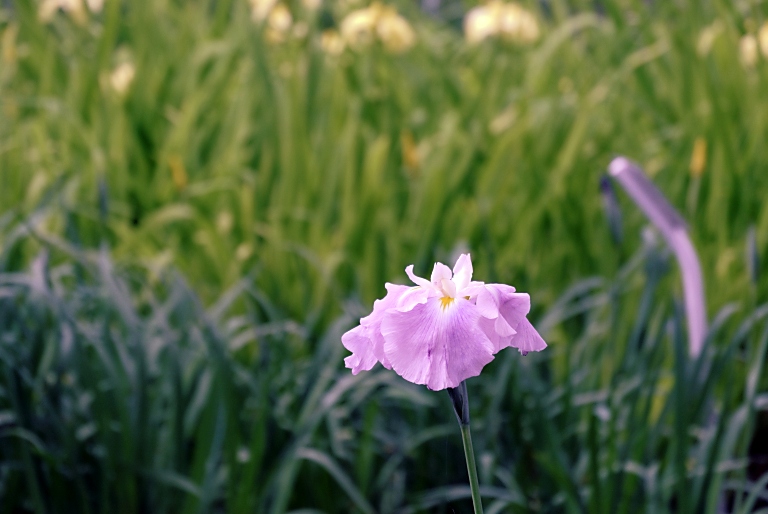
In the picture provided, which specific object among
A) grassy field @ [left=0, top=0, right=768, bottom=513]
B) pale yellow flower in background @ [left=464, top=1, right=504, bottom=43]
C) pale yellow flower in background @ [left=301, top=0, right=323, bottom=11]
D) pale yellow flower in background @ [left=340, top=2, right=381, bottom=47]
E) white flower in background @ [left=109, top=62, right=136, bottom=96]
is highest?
pale yellow flower in background @ [left=301, top=0, right=323, bottom=11]

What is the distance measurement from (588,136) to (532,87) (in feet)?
1.79

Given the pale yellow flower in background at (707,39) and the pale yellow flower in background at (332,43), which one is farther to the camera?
the pale yellow flower in background at (332,43)

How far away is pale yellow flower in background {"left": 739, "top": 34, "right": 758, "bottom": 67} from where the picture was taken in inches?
105

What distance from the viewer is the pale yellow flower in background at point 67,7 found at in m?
3.23

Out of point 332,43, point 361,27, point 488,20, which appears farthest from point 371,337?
point 332,43

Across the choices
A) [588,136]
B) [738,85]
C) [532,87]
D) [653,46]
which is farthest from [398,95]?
[738,85]

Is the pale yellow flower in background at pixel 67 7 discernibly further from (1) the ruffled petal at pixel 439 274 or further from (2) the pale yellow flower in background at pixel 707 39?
(1) the ruffled petal at pixel 439 274

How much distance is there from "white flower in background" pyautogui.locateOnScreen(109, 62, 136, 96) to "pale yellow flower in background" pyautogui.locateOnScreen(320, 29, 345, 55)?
2.27 ft

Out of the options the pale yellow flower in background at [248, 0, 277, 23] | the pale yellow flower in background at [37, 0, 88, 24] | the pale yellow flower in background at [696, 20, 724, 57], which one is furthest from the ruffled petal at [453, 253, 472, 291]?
the pale yellow flower in background at [37, 0, 88, 24]

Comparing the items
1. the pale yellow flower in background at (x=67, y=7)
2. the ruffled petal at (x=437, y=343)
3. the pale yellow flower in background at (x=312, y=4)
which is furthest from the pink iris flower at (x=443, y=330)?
the pale yellow flower in background at (x=67, y=7)

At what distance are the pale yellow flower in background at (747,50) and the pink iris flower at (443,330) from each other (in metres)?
2.43

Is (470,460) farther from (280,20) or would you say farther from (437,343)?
(280,20)

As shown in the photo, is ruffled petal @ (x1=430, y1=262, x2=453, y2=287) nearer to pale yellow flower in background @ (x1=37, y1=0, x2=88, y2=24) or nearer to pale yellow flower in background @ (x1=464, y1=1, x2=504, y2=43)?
pale yellow flower in background @ (x1=464, y1=1, x2=504, y2=43)

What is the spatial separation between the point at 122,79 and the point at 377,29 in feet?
2.96
